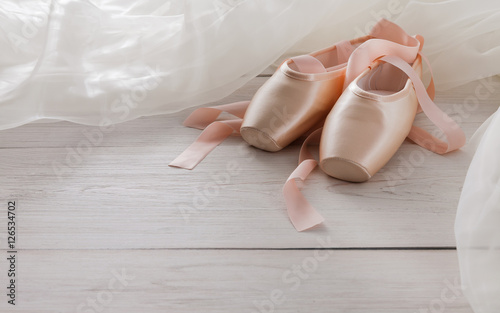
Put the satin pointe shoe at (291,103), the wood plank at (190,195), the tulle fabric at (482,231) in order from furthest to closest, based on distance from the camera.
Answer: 1. the satin pointe shoe at (291,103)
2. the wood plank at (190,195)
3. the tulle fabric at (482,231)

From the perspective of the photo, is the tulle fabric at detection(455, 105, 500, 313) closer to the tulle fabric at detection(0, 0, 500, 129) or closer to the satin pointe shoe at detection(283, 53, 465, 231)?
the satin pointe shoe at detection(283, 53, 465, 231)

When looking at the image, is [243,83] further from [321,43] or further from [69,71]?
[69,71]

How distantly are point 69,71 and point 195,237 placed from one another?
1.37 ft

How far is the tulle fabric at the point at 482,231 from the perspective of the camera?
0.60 m

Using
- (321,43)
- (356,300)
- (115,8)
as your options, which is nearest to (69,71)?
(115,8)

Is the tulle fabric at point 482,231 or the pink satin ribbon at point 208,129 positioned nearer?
the tulle fabric at point 482,231

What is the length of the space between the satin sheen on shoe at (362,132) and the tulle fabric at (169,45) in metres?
0.25

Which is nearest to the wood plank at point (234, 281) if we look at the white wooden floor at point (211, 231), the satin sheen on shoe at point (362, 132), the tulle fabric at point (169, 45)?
the white wooden floor at point (211, 231)

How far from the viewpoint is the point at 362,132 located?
2.77ft

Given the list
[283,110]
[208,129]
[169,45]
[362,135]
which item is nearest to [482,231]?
[362,135]

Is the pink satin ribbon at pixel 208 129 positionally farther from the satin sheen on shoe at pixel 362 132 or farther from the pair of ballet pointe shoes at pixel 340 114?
the satin sheen on shoe at pixel 362 132

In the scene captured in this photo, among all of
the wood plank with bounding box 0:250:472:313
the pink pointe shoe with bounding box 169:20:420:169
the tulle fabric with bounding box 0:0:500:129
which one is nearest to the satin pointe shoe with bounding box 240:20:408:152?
the pink pointe shoe with bounding box 169:20:420:169

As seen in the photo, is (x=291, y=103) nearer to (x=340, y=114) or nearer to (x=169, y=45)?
(x=340, y=114)

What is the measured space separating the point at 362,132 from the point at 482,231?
270 mm
